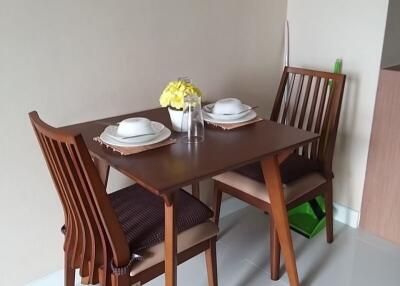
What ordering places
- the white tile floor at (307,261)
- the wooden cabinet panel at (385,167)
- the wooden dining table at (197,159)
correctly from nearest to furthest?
the wooden dining table at (197,159)
the white tile floor at (307,261)
the wooden cabinet panel at (385,167)

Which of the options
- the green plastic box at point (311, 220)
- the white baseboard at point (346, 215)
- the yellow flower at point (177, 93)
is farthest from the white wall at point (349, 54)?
the yellow flower at point (177, 93)

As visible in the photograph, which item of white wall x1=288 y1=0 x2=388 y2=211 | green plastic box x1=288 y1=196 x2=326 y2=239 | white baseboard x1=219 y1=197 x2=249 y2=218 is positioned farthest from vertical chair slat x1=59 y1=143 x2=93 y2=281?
white wall x1=288 y1=0 x2=388 y2=211

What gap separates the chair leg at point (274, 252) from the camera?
5.97ft

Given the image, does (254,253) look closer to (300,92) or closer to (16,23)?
(300,92)

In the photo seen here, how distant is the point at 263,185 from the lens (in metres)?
1.79

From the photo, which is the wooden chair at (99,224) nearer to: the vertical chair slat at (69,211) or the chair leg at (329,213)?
the vertical chair slat at (69,211)

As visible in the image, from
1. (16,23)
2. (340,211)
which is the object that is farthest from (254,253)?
(16,23)

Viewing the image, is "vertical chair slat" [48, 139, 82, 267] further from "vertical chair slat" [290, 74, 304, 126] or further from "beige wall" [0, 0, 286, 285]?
"vertical chair slat" [290, 74, 304, 126]

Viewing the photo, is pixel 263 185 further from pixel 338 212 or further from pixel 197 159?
pixel 338 212

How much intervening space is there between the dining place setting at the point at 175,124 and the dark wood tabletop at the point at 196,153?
0.03 metres

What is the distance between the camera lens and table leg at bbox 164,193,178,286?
1.25 meters

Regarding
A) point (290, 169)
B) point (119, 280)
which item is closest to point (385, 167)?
point (290, 169)

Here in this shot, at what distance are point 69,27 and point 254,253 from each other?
1400 millimetres

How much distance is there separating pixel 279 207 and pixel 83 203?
789mm
